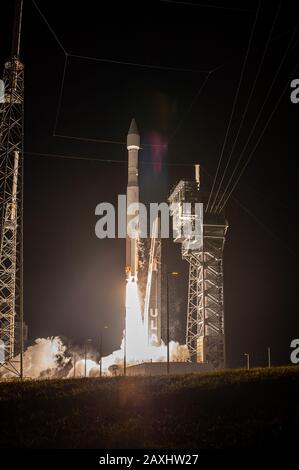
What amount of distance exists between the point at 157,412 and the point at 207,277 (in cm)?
5271

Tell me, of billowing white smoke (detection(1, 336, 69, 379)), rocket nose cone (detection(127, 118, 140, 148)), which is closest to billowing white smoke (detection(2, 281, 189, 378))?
billowing white smoke (detection(1, 336, 69, 379))

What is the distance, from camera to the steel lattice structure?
80.3 meters

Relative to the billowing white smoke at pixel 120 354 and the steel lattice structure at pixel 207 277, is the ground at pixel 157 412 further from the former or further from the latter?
the steel lattice structure at pixel 207 277

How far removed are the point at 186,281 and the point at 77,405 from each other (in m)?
72.2

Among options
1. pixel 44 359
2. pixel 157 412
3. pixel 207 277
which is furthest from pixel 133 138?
pixel 157 412

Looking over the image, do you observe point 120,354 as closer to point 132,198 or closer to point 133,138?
point 132,198

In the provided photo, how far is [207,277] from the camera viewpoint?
81.9 m

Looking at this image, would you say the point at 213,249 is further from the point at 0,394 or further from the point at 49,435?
the point at 49,435

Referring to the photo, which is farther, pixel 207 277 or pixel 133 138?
pixel 133 138

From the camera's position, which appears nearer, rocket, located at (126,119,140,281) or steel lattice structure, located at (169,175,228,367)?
rocket, located at (126,119,140,281)

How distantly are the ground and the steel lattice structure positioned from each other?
139 ft

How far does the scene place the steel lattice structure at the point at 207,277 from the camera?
80.3 meters

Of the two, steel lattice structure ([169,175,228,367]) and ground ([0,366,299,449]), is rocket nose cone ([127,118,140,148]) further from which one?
ground ([0,366,299,449])

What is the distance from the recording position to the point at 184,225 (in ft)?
274
